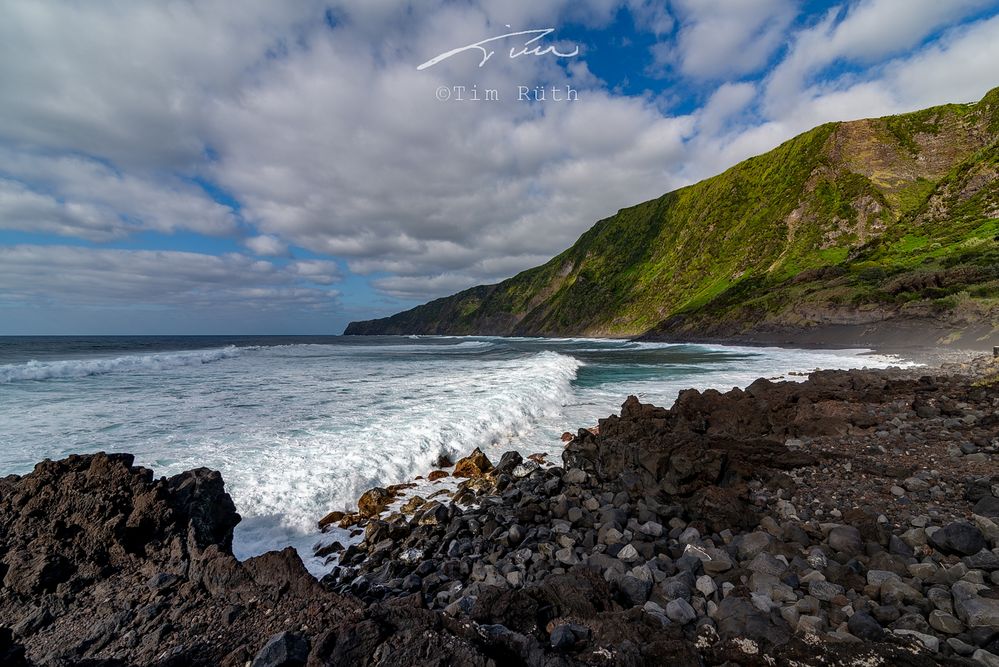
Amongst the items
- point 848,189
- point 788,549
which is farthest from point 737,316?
point 788,549

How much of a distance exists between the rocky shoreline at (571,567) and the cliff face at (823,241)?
44457mm

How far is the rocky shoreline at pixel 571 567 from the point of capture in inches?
129

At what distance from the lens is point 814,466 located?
7.92 metres

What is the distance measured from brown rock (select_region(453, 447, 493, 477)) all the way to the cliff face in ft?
154

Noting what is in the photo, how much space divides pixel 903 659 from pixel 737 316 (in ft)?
245

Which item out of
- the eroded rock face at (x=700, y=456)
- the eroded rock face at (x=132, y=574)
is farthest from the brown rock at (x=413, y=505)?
the eroded rock face at (x=700, y=456)

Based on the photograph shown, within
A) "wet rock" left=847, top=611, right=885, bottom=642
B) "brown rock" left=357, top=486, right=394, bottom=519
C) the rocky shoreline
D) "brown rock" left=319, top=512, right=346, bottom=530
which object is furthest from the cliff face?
"brown rock" left=319, top=512, right=346, bottom=530

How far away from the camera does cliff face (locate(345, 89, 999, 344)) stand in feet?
157

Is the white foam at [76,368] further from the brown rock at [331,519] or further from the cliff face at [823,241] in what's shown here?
the cliff face at [823,241]

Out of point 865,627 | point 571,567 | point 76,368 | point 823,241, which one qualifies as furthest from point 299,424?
point 823,241

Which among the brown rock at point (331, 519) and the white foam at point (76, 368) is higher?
the white foam at point (76, 368)

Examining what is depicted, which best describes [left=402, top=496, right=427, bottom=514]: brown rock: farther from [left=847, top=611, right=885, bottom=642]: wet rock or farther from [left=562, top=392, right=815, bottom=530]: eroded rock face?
[left=847, top=611, right=885, bottom=642]: wet rock

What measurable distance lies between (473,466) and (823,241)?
90.6 meters

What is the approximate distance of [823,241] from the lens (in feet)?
250
